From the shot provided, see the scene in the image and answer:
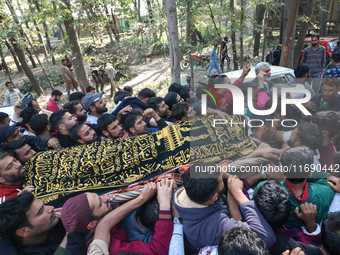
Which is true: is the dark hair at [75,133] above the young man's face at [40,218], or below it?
above

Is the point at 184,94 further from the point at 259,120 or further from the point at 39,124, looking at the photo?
the point at 39,124

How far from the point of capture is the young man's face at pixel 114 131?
10.1 ft

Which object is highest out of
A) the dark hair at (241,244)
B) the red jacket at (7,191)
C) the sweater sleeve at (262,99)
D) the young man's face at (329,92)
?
the young man's face at (329,92)

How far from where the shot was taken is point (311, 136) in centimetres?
228

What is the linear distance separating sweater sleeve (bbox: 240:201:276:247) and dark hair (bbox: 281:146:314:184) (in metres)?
0.44

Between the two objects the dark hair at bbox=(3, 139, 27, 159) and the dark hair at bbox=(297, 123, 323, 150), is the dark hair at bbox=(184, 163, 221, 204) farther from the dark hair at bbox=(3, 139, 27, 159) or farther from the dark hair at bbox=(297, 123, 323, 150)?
the dark hair at bbox=(3, 139, 27, 159)

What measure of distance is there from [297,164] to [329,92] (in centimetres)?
213

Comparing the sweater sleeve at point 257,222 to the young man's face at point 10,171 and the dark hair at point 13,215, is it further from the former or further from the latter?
the young man's face at point 10,171

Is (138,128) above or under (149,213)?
above

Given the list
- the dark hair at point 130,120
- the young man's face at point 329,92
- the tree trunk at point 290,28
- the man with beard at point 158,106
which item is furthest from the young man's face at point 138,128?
the tree trunk at point 290,28

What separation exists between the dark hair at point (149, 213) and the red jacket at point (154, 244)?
14 cm

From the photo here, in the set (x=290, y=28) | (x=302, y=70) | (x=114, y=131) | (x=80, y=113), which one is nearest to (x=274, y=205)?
(x=114, y=131)

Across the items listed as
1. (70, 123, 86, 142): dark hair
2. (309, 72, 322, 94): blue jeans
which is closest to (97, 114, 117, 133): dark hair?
(70, 123, 86, 142): dark hair

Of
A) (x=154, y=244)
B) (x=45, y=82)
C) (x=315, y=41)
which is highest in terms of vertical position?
(x=315, y=41)
